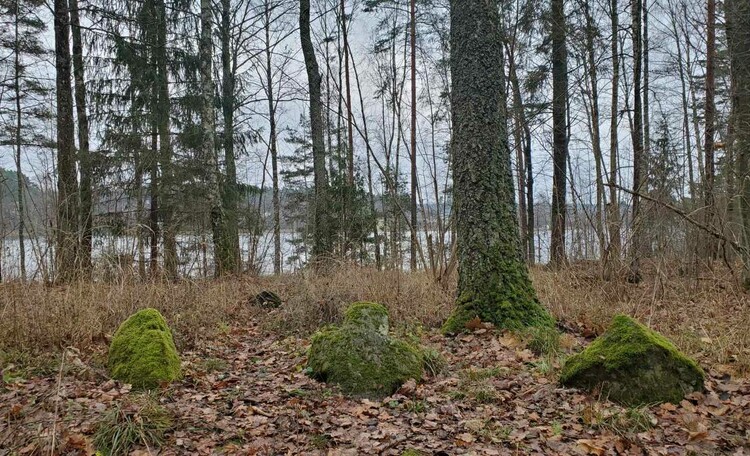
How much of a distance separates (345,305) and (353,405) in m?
2.71

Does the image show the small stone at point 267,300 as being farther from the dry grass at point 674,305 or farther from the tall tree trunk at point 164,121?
the tall tree trunk at point 164,121

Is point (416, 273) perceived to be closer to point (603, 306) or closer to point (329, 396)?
point (603, 306)

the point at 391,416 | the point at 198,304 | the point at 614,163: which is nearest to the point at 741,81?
the point at 614,163

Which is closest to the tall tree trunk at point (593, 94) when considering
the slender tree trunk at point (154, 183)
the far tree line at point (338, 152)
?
the far tree line at point (338, 152)

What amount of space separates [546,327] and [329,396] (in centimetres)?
269

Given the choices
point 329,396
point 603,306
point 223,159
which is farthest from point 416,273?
point 223,159

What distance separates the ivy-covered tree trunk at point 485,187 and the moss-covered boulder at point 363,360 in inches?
54.1

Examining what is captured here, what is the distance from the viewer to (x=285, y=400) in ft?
11.3

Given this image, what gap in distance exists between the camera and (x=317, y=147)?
37.6 ft

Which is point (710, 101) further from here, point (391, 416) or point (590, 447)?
point (391, 416)

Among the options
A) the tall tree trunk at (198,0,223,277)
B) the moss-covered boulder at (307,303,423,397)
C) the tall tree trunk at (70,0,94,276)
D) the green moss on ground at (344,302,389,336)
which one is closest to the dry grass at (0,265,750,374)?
the green moss on ground at (344,302,389,336)

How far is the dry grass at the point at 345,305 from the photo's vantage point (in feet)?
13.9

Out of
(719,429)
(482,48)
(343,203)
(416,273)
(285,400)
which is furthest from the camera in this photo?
(343,203)

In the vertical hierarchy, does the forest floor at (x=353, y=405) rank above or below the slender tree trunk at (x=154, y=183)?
below
